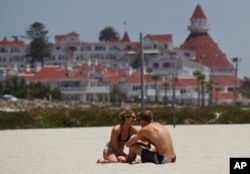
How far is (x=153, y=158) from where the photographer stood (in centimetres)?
1513

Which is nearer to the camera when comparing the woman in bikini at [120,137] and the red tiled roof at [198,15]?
the woman in bikini at [120,137]

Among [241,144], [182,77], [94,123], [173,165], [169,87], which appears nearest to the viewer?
[173,165]

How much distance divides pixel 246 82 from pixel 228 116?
111 metres

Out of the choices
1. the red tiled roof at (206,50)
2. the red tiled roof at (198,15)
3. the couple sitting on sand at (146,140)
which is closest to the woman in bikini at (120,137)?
the couple sitting on sand at (146,140)

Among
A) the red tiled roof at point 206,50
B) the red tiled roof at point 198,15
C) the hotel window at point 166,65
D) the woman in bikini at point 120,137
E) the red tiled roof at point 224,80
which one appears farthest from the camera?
the red tiled roof at point 198,15

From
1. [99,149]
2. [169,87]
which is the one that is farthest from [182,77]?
[99,149]

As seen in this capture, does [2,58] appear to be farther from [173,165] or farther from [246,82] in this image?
[173,165]

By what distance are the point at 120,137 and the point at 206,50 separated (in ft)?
487

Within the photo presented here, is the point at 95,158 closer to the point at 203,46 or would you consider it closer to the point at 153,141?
the point at 153,141

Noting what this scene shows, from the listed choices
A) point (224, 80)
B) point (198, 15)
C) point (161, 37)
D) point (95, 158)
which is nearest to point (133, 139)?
point (95, 158)

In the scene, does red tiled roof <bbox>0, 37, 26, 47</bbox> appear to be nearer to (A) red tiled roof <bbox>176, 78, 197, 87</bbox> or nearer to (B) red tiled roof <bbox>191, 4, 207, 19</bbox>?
(B) red tiled roof <bbox>191, 4, 207, 19</bbox>

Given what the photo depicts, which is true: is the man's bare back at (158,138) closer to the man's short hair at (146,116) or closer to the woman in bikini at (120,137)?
the man's short hair at (146,116)

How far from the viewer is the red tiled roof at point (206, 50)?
521ft

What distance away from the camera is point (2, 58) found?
16112 cm
